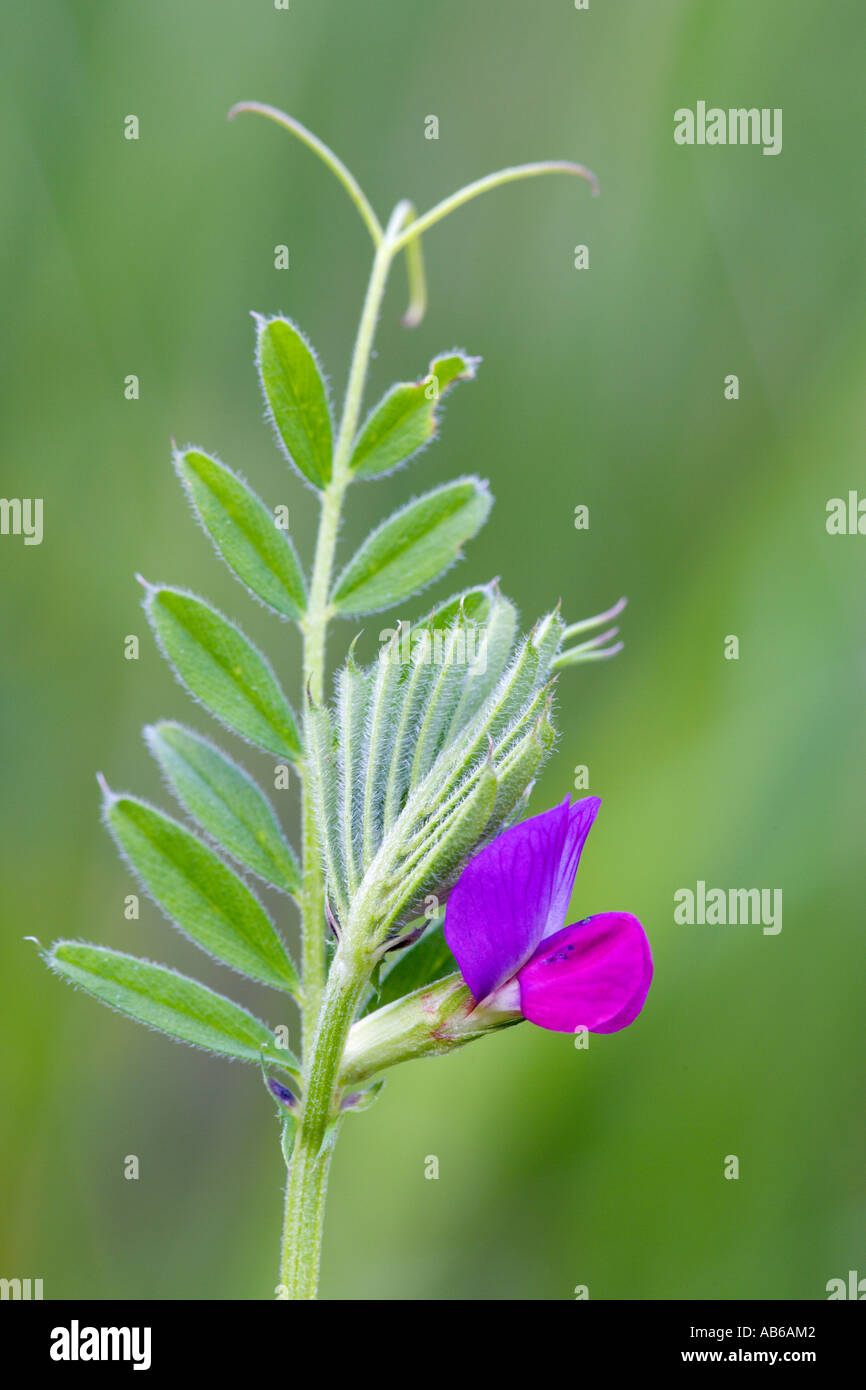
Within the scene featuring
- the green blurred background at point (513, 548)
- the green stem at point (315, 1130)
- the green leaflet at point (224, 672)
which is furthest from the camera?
the green blurred background at point (513, 548)

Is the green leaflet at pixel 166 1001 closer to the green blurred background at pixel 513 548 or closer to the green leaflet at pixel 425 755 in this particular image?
the green leaflet at pixel 425 755

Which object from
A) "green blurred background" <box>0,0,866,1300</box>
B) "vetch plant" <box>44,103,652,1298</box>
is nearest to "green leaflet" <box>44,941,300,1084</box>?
"vetch plant" <box>44,103,652,1298</box>

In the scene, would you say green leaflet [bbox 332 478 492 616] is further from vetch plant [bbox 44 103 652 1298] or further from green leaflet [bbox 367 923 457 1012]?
green leaflet [bbox 367 923 457 1012]

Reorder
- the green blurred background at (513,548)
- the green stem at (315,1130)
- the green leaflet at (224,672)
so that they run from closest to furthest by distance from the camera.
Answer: the green stem at (315,1130)
the green leaflet at (224,672)
the green blurred background at (513,548)

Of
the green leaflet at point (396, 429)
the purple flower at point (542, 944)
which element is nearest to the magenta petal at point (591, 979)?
the purple flower at point (542, 944)

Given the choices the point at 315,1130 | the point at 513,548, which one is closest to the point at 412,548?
the point at 315,1130

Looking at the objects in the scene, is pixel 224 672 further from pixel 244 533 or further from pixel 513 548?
pixel 513 548
